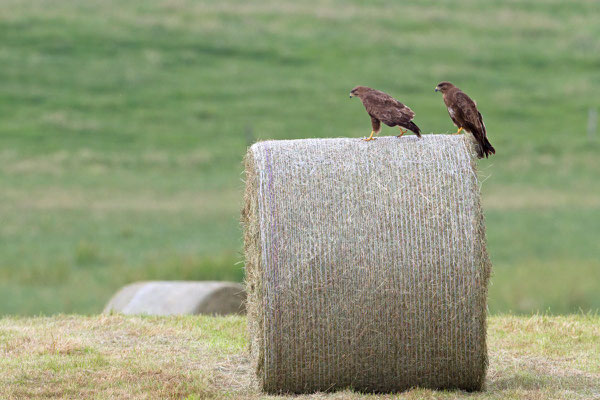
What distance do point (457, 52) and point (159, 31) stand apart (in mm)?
14871

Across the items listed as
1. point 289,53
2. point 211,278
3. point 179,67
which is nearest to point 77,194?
point 211,278

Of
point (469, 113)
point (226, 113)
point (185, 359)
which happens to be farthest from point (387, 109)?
point (226, 113)

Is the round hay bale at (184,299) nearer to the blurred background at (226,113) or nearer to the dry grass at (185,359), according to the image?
the dry grass at (185,359)

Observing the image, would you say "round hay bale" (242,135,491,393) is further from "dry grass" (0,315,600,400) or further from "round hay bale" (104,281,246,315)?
"round hay bale" (104,281,246,315)

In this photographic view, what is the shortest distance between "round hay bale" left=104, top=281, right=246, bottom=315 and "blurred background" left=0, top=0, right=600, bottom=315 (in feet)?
15.9

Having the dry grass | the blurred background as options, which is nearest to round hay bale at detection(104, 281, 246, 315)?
the dry grass

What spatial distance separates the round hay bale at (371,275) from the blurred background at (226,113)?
1111 cm

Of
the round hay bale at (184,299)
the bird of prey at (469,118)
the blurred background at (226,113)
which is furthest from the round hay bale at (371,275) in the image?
the blurred background at (226,113)

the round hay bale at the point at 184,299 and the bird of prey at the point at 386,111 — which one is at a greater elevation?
the bird of prey at the point at 386,111

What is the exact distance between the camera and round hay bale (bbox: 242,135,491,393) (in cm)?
793

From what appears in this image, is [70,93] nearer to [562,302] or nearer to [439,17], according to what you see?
[439,17]

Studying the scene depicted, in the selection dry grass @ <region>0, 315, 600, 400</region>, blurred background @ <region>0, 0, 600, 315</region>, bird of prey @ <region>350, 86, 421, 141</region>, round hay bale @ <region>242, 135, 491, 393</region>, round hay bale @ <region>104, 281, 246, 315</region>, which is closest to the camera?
round hay bale @ <region>242, 135, 491, 393</region>

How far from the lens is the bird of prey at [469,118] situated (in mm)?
8664

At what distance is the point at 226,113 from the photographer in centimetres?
4141
